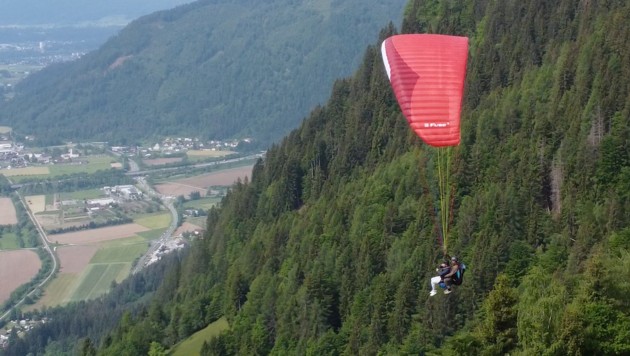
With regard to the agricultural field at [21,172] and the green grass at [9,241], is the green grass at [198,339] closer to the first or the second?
the green grass at [9,241]

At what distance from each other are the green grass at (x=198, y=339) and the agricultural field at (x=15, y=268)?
162 feet

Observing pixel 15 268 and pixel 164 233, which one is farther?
pixel 164 233

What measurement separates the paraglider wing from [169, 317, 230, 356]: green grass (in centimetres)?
3812

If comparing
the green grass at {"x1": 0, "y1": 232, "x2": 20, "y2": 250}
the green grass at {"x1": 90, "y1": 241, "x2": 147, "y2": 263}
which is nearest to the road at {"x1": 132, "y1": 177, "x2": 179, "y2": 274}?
the green grass at {"x1": 90, "y1": 241, "x2": 147, "y2": 263}

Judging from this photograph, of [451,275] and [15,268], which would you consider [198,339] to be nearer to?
[451,275]

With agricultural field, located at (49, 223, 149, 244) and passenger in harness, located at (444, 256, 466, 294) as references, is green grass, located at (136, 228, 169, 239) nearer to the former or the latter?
agricultural field, located at (49, 223, 149, 244)

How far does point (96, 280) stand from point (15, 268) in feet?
40.7

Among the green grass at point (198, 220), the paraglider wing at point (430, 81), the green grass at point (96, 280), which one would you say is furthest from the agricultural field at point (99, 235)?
the paraglider wing at point (430, 81)

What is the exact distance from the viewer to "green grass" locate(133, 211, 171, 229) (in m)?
151

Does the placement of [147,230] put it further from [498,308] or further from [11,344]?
[498,308]

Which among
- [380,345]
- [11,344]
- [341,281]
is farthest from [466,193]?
[11,344]

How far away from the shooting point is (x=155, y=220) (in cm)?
15450

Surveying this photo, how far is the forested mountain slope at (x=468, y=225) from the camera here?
143 ft

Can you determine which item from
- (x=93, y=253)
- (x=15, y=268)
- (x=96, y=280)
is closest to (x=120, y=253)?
(x=93, y=253)
